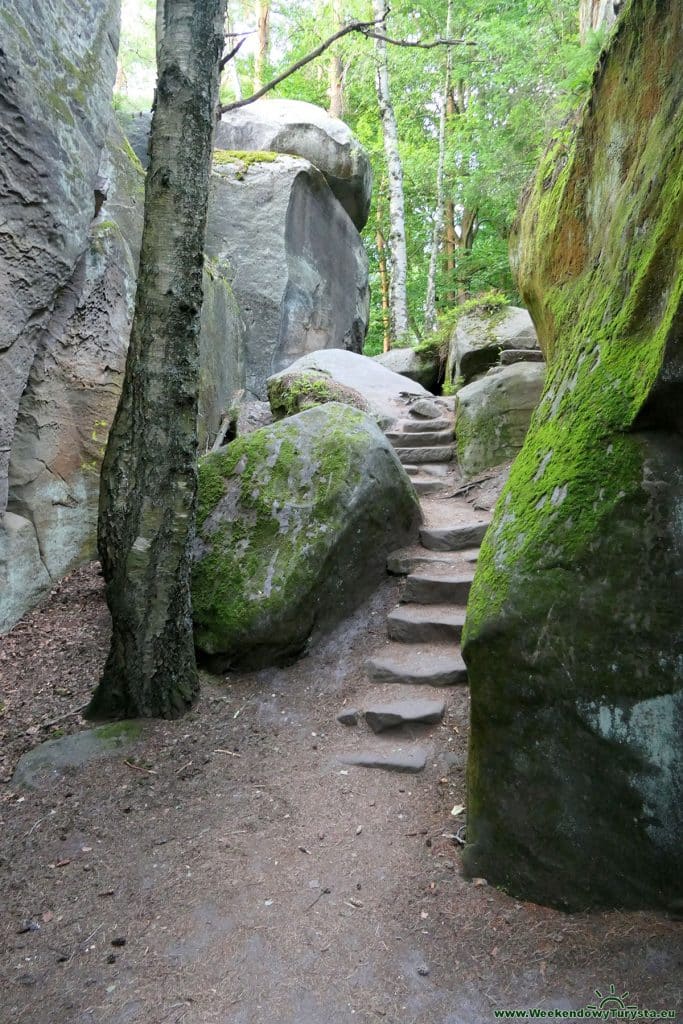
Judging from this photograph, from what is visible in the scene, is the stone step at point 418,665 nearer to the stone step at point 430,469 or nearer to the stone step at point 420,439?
the stone step at point 430,469

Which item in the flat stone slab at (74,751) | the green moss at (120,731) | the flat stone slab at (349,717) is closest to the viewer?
the flat stone slab at (74,751)

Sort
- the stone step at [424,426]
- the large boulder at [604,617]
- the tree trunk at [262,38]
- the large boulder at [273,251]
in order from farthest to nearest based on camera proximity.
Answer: the tree trunk at [262,38]
the large boulder at [273,251]
the stone step at [424,426]
the large boulder at [604,617]

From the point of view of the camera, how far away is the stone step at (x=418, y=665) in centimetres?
429

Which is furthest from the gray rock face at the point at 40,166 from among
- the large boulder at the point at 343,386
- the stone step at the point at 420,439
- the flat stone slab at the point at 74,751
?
the stone step at the point at 420,439

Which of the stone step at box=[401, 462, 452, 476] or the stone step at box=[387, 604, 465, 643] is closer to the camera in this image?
the stone step at box=[387, 604, 465, 643]

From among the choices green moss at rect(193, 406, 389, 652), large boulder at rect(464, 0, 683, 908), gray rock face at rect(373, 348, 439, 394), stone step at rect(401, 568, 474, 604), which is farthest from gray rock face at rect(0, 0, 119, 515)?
A: gray rock face at rect(373, 348, 439, 394)

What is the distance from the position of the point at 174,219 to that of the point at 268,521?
7.25 ft

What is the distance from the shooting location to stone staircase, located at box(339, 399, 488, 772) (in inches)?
156

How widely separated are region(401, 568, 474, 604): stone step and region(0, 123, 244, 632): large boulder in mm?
2997

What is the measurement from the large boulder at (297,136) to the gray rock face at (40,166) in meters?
7.69

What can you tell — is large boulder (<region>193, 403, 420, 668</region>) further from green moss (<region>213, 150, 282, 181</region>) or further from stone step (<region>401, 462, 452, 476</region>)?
green moss (<region>213, 150, 282, 181</region>)

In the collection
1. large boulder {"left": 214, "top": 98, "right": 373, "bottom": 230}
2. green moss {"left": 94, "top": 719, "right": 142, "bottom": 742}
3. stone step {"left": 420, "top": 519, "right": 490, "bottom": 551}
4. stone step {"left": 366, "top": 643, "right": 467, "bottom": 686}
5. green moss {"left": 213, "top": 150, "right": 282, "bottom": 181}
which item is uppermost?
large boulder {"left": 214, "top": 98, "right": 373, "bottom": 230}

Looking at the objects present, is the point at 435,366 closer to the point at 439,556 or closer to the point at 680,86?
the point at 439,556

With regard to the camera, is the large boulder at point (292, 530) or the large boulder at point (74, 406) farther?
the large boulder at point (74, 406)
